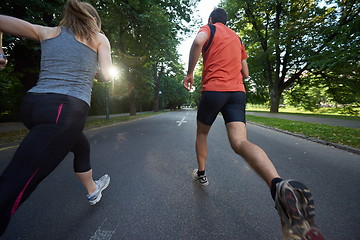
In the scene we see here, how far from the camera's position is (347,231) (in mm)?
1352

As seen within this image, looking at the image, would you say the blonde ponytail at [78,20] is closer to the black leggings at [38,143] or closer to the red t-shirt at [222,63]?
the black leggings at [38,143]

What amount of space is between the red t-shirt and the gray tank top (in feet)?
3.75

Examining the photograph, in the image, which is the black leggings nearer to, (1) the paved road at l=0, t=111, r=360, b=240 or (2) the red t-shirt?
(1) the paved road at l=0, t=111, r=360, b=240

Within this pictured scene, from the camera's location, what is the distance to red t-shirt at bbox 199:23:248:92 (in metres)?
1.62

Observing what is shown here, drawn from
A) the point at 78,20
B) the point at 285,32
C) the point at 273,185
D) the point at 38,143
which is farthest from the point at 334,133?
the point at 285,32

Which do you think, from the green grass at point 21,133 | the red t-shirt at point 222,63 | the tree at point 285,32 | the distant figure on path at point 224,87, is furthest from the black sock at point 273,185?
the tree at point 285,32

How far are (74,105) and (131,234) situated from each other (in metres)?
1.14

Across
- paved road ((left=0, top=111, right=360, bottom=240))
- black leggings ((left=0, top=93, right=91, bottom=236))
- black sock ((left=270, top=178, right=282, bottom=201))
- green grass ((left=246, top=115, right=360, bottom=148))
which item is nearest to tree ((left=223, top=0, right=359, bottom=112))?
green grass ((left=246, top=115, right=360, bottom=148))

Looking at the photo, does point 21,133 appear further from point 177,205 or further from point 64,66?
point 177,205

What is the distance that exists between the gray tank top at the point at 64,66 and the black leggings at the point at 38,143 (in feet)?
0.23

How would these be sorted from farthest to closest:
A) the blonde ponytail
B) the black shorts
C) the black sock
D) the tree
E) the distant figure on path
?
the tree, the black shorts, the distant figure on path, the blonde ponytail, the black sock

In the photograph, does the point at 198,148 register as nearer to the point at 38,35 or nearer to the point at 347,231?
the point at 347,231

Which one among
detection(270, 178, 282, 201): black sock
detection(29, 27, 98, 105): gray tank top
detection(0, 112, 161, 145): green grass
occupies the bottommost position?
detection(0, 112, 161, 145): green grass

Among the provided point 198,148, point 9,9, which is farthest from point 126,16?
point 198,148
